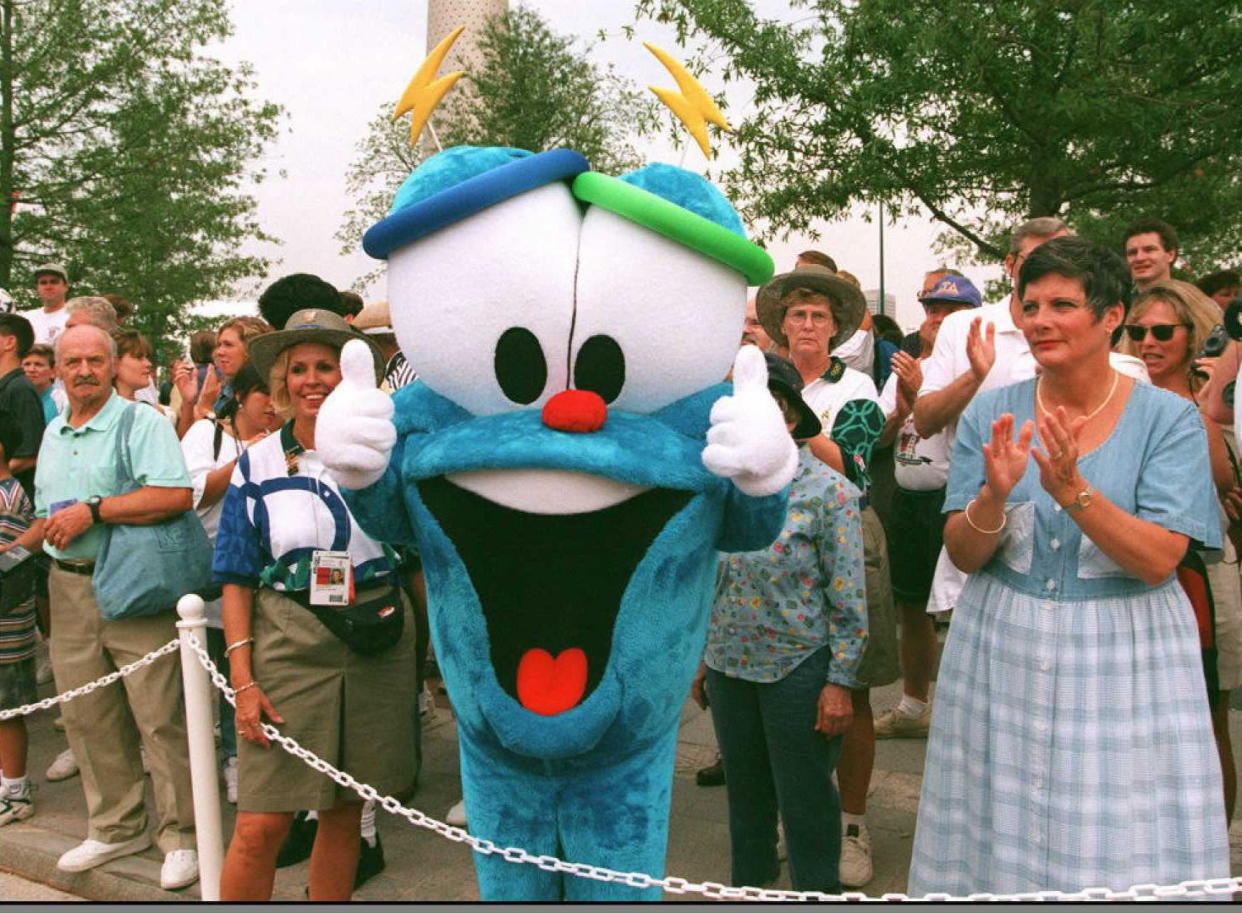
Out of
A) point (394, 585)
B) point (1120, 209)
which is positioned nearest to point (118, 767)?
point (394, 585)

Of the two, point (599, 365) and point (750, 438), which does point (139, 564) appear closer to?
point (599, 365)

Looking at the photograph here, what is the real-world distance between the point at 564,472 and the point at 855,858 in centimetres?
228

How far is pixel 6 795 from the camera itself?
4.79 meters

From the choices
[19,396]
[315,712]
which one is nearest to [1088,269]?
[315,712]

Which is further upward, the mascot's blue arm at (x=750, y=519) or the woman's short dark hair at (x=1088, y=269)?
the woman's short dark hair at (x=1088, y=269)

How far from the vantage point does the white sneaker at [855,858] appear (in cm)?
373

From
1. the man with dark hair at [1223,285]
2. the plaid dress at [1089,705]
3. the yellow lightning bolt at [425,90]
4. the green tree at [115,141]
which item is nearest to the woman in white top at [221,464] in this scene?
the yellow lightning bolt at [425,90]

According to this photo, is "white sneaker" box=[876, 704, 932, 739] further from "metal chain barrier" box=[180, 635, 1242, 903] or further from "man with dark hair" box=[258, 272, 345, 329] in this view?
"man with dark hair" box=[258, 272, 345, 329]

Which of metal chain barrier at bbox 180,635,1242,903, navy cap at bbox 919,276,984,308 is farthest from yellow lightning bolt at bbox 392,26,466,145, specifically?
navy cap at bbox 919,276,984,308

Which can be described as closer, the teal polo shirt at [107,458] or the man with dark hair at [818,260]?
the teal polo shirt at [107,458]

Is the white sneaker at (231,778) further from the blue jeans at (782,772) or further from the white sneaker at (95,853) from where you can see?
the blue jeans at (782,772)

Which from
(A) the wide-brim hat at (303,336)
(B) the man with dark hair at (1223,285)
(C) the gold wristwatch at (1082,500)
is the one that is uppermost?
(B) the man with dark hair at (1223,285)

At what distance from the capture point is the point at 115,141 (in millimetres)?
15102

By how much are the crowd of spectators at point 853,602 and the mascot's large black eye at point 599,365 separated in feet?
2.38
